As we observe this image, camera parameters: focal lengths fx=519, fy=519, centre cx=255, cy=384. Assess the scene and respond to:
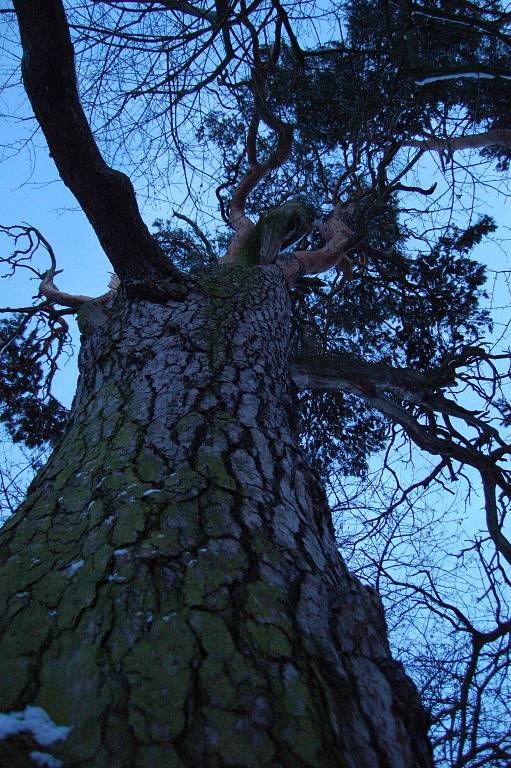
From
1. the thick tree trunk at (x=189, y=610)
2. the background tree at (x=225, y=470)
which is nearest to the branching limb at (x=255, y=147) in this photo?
the background tree at (x=225, y=470)

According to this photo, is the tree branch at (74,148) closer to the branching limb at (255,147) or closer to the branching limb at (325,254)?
the branching limb at (255,147)

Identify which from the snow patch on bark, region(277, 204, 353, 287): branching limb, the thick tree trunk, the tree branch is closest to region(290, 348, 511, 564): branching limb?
region(277, 204, 353, 287): branching limb

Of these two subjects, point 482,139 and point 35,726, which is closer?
point 35,726

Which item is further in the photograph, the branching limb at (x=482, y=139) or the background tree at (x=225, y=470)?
the branching limb at (x=482, y=139)

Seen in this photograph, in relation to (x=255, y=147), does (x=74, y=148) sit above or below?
below

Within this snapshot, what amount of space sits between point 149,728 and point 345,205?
18.9 feet

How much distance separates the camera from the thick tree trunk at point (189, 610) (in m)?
0.79

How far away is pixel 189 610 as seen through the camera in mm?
972

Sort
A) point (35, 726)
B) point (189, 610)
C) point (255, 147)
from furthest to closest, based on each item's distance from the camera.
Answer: point (255, 147) → point (189, 610) → point (35, 726)

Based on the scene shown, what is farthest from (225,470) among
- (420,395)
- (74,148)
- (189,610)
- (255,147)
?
(255,147)

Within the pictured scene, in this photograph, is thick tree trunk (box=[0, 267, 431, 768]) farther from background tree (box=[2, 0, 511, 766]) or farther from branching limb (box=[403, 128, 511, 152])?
branching limb (box=[403, 128, 511, 152])

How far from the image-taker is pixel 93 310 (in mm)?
3102

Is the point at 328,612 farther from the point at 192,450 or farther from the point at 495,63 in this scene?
the point at 495,63

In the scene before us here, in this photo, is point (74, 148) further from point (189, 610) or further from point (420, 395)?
point (420, 395)
